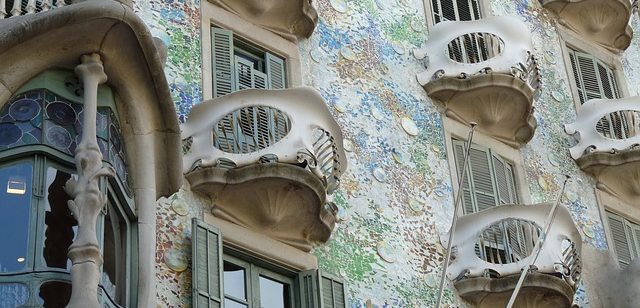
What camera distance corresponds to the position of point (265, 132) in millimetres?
16297

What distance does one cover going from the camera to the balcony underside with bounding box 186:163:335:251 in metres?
15.7

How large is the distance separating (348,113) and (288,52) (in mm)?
1019

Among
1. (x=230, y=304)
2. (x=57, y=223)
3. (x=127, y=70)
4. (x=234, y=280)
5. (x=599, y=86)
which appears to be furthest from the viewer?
(x=599, y=86)

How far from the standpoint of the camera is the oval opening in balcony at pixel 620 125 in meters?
21.2

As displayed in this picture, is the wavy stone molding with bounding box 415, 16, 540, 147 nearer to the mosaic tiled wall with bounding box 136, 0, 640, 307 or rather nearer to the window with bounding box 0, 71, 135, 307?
the mosaic tiled wall with bounding box 136, 0, 640, 307

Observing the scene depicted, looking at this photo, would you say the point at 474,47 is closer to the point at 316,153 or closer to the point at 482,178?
the point at 482,178

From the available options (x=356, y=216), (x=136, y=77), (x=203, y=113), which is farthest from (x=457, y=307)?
(x=136, y=77)

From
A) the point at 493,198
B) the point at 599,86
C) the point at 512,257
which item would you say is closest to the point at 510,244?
the point at 512,257

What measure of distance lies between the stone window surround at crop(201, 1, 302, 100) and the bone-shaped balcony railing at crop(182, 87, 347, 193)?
3.03 feet

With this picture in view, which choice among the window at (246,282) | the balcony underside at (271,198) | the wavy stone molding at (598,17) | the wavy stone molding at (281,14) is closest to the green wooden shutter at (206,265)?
the window at (246,282)

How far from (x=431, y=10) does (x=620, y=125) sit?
321 cm

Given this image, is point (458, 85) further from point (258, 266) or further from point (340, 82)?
point (258, 266)

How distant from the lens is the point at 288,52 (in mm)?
18031

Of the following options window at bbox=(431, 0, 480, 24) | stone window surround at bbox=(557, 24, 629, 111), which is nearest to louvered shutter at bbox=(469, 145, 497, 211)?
window at bbox=(431, 0, 480, 24)
